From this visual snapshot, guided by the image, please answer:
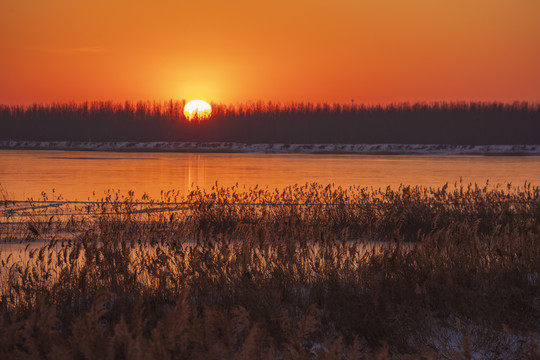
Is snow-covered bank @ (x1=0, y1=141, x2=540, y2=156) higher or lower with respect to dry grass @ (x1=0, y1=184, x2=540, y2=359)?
lower

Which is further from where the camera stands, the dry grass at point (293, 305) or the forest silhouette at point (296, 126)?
the forest silhouette at point (296, 126)

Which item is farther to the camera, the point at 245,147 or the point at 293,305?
the point at 245,147

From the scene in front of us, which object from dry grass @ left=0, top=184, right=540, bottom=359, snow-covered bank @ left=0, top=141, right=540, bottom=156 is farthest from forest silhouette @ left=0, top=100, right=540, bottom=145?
dry grass @ left=0, top=184, right=540, bottom=359

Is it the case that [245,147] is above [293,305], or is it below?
below

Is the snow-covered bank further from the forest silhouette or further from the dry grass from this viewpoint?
the dry grass

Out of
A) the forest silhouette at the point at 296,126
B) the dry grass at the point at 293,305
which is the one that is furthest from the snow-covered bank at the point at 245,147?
the dry grass at the point at 293,305

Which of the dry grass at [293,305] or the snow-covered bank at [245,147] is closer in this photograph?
the dry grass at [293,305]

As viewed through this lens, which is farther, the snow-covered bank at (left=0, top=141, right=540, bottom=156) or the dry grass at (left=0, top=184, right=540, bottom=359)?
the snow-covered bank at (left=0, top=141, right=540, bottom=156)

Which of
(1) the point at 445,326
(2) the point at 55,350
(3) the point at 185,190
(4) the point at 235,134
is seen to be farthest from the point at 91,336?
(4) the point at 235,134

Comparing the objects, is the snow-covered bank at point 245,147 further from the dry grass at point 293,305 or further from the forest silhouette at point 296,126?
the dry grass at point 293,305

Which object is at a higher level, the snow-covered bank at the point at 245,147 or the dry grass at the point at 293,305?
the dry grass at the point at 293,305

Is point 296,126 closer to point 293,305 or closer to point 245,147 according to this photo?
point 245,147

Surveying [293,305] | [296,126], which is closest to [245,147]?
[296,126]

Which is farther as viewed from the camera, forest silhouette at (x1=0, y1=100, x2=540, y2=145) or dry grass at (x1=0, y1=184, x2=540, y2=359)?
forest silhouette at (x1=0, y1=100, x2=540, y2=145)
